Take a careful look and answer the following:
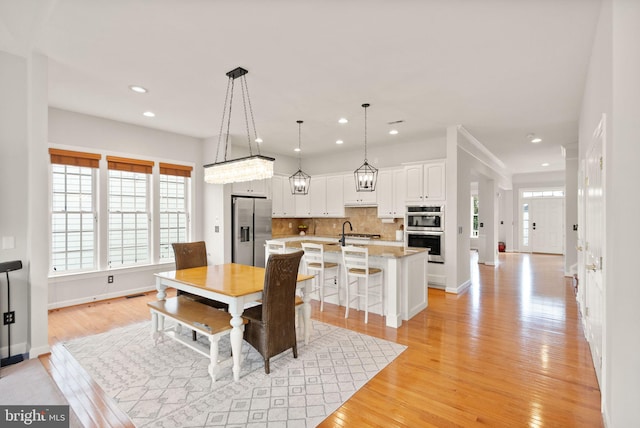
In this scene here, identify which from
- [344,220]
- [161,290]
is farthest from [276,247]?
[344,220]

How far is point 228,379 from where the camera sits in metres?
2.66

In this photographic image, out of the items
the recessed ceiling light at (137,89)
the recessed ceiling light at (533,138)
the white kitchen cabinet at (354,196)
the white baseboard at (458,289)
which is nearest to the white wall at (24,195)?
the recessed ceiling light at (137,89)

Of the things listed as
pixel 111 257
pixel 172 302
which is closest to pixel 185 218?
pixel 111 257

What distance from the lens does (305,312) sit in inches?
130

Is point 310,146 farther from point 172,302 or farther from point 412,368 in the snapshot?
point 412,368

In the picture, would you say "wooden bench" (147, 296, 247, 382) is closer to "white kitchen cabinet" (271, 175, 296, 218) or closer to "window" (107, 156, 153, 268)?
"window" (107, 156, 153, 268)

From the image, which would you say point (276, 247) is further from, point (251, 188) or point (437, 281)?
point (437, 281)

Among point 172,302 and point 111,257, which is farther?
point 111,257

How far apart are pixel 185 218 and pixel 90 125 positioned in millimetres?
2125

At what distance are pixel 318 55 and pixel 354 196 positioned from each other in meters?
4.30

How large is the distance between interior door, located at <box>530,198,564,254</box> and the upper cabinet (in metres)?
7.82

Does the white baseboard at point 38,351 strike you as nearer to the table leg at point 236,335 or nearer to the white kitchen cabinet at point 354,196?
the table leg at point 236,335

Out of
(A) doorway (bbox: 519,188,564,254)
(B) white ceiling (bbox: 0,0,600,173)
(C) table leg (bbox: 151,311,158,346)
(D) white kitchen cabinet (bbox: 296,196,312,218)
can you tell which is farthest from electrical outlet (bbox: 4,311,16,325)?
(A) doorway (bbox: 519,188,564,254)
